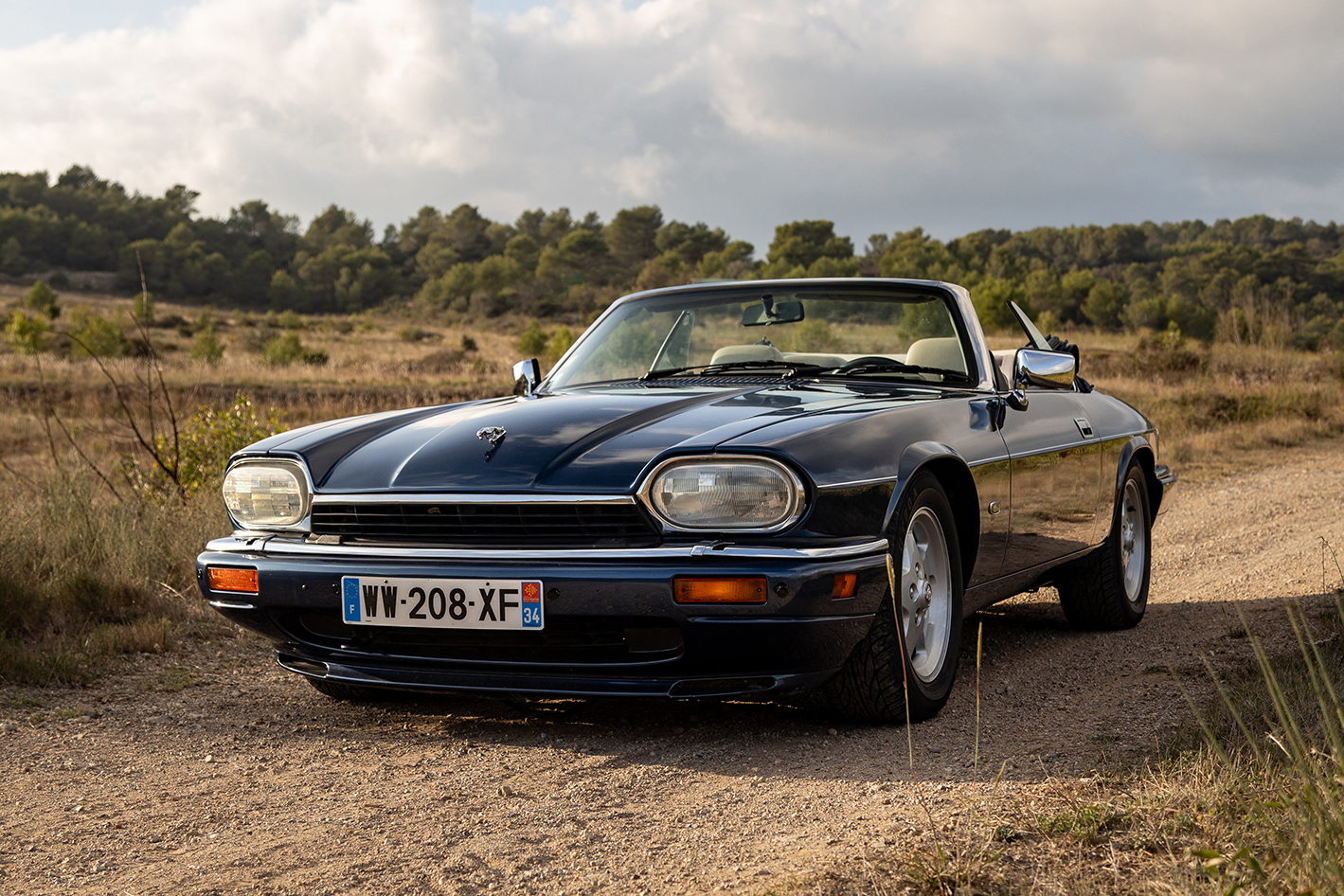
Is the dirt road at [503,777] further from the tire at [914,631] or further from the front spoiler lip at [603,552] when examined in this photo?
the front spoiler lip at [603,552]

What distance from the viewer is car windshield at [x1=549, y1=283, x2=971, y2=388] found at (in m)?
4.25

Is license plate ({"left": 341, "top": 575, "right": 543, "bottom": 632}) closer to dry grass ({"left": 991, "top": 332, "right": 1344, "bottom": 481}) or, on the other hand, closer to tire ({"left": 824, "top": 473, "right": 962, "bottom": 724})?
tire ({"left": 824, "top": 473, "right": 962, "bottom": 724})

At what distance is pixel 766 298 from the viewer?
15.1ft

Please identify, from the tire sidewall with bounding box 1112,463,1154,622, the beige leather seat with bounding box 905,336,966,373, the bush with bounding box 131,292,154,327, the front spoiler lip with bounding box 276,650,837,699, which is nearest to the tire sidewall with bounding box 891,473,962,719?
the front spoiler lip with bounding box 276,650,837,699

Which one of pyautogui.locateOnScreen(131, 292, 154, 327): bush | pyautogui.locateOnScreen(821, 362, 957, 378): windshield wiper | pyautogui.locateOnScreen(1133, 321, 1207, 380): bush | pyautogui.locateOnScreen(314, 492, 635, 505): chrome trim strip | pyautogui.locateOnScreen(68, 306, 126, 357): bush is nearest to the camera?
pyautogui.locateOnScreen(314, 492, 635, 505): chrome trim strip

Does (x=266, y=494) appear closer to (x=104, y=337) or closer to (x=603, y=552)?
(x=603, y=552)

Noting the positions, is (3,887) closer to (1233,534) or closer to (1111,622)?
(1111,622)

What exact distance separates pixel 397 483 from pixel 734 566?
1.00m

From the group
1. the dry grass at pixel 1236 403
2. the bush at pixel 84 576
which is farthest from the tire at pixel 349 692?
the dry grass at pixel 1236 403

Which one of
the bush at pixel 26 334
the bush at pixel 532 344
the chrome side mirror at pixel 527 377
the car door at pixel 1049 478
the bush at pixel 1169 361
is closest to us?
the car door at pixel 1049 478

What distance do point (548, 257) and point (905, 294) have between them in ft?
250

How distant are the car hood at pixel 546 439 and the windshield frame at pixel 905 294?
647 mm

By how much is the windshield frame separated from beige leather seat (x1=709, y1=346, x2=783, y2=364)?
8.5 inches

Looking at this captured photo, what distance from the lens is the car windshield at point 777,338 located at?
14.0 feet
